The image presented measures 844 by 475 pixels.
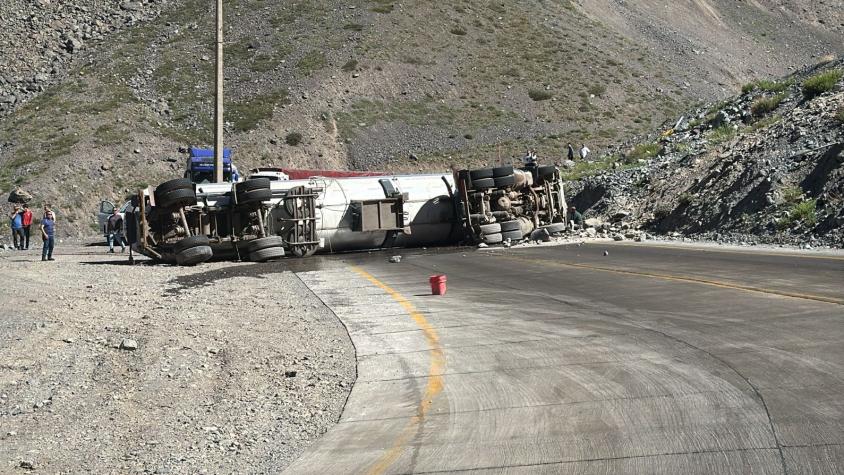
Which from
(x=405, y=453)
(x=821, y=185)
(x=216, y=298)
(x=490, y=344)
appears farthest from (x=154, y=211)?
(x=405, y=453)

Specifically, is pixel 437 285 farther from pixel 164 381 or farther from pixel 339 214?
pixel 339 214

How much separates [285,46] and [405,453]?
7668cm

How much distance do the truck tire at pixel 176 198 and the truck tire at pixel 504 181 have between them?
866 cm

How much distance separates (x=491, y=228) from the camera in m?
29.0

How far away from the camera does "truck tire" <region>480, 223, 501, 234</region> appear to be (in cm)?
2903

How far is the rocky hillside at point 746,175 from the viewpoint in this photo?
27906mm

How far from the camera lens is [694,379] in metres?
9.06

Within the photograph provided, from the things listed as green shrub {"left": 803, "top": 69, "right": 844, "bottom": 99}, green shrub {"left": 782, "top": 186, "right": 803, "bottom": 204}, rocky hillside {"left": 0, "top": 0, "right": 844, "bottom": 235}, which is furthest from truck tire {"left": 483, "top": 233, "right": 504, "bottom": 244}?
rocky hillside {"left": 0, "top": 0, "right": 844, "bottom": 235}

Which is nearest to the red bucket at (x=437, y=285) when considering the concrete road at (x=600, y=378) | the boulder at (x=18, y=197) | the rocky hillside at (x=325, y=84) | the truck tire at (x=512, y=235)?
the concrete road at (x=600, y=378)

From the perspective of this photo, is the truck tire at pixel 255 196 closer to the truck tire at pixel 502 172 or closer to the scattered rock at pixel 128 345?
the truck tire at pixel 502 172

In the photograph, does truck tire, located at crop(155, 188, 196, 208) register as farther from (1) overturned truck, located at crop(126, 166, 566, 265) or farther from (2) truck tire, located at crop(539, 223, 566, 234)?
(2) truck tire, located at crop(539, 223, 566, 234)

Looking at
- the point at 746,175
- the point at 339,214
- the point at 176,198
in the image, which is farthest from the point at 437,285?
the point at 746,175

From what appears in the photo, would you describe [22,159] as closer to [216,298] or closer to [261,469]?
[216,298]

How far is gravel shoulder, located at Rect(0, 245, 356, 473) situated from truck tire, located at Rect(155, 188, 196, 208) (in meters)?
8.10
